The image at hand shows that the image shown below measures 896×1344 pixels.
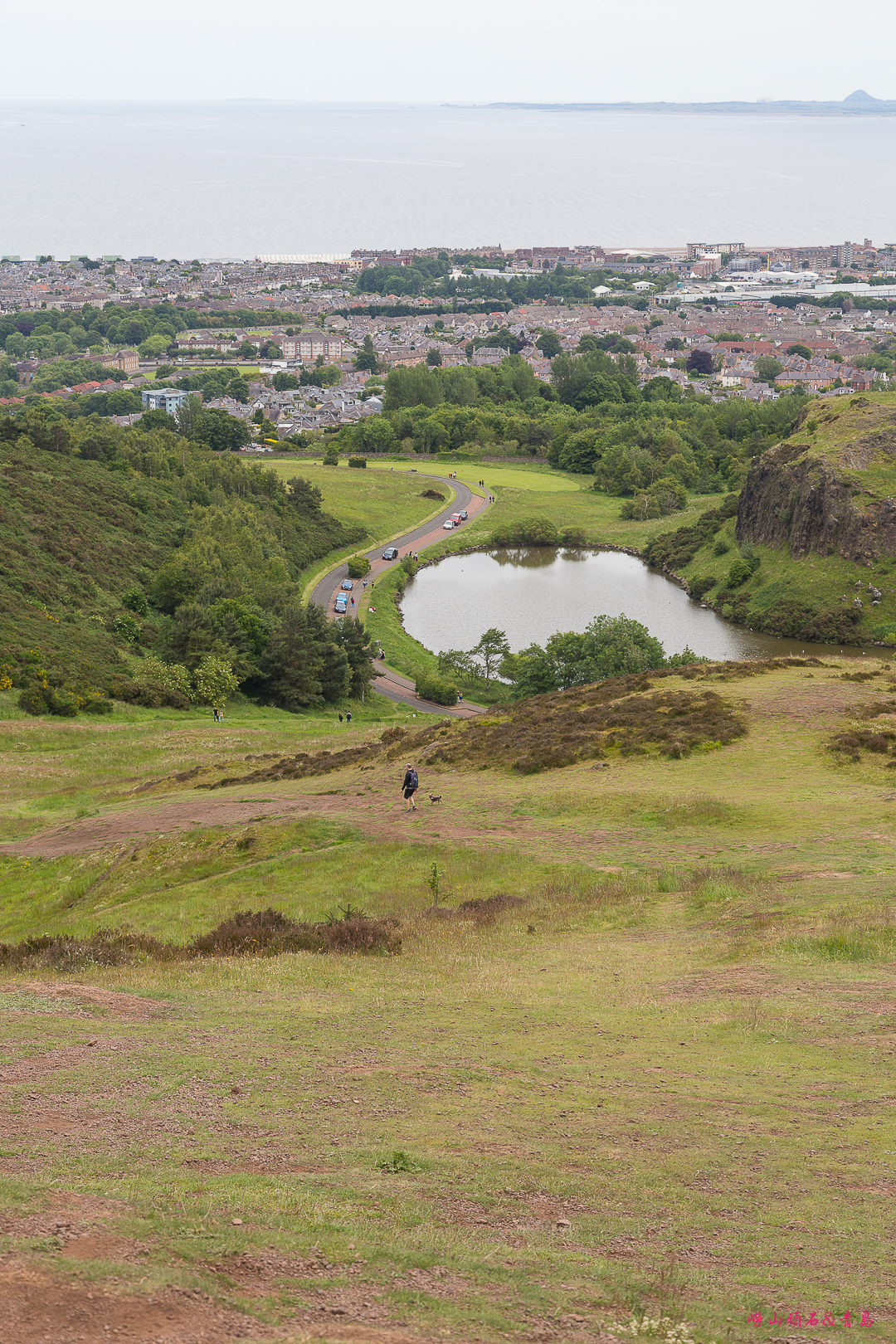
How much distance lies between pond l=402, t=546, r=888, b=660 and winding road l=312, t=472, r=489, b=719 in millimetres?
4312

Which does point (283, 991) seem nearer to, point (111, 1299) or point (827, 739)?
point (111, 1299)

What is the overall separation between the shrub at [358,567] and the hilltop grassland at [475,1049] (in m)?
58.9

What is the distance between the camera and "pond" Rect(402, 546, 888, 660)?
76.6 metres

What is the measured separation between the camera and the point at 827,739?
96.7ft

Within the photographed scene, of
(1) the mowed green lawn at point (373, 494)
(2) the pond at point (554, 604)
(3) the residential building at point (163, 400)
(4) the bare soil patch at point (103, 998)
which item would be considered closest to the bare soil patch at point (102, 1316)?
(4) the bare soil patch at point (103, 998)

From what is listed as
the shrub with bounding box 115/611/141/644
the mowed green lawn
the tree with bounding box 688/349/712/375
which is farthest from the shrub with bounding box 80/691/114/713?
the tree with bounding box 688/349/712/375

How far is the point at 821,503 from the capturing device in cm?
8119

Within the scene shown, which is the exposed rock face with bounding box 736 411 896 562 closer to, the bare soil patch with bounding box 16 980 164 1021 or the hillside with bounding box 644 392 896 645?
the hillside with bounding box 644 392 896 645

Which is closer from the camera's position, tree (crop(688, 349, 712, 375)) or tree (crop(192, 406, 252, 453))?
tree (crop(192, 406, 252, 453))

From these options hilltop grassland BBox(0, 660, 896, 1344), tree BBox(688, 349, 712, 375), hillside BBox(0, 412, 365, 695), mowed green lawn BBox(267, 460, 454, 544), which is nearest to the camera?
hilltop grassland BBox(0, 660, 896, 1344)

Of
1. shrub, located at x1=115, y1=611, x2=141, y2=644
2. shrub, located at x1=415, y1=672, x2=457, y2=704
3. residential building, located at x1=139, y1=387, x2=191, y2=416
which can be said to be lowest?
shrub, located at x1=415, y1=672, x2=457, y2=704

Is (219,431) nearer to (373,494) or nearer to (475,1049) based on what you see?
(373,494)

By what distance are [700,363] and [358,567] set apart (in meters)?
127

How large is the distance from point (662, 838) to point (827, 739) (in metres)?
7.93
